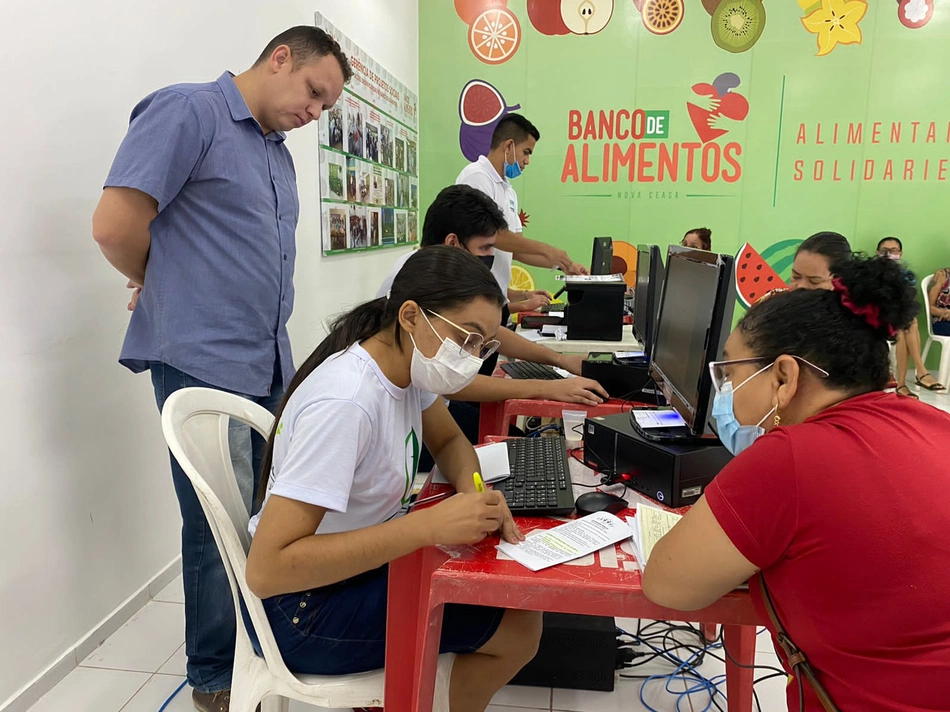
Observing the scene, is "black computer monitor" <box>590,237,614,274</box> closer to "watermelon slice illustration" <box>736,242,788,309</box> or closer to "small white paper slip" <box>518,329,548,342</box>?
"small white paper slip" <box>518,329,548,342</box>

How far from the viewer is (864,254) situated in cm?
94

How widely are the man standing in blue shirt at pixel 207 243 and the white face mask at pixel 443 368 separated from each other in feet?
2.08

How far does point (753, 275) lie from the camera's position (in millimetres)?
5422

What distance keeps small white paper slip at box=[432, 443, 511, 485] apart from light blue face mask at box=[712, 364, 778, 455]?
422 millimetres

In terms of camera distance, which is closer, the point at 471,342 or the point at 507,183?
the point at 471,342

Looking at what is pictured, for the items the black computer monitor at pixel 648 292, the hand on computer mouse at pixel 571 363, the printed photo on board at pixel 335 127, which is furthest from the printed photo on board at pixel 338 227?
the hand on computer mouse at pixel 571 363

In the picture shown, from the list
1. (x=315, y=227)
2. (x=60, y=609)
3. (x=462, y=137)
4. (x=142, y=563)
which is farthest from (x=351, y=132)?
(x=60, y=609)

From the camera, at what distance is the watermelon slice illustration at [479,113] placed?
5.35 metres

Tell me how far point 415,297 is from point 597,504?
0.49m

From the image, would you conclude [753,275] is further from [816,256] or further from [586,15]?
[816,256]

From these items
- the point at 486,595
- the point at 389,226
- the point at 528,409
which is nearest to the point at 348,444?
the point at 486,595

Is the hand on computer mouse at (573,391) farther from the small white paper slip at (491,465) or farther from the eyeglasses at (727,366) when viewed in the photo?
the eyeglasses at (727,366)

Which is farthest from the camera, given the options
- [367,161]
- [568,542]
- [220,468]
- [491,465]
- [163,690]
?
[367,161]

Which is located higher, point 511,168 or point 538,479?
point 511,168
